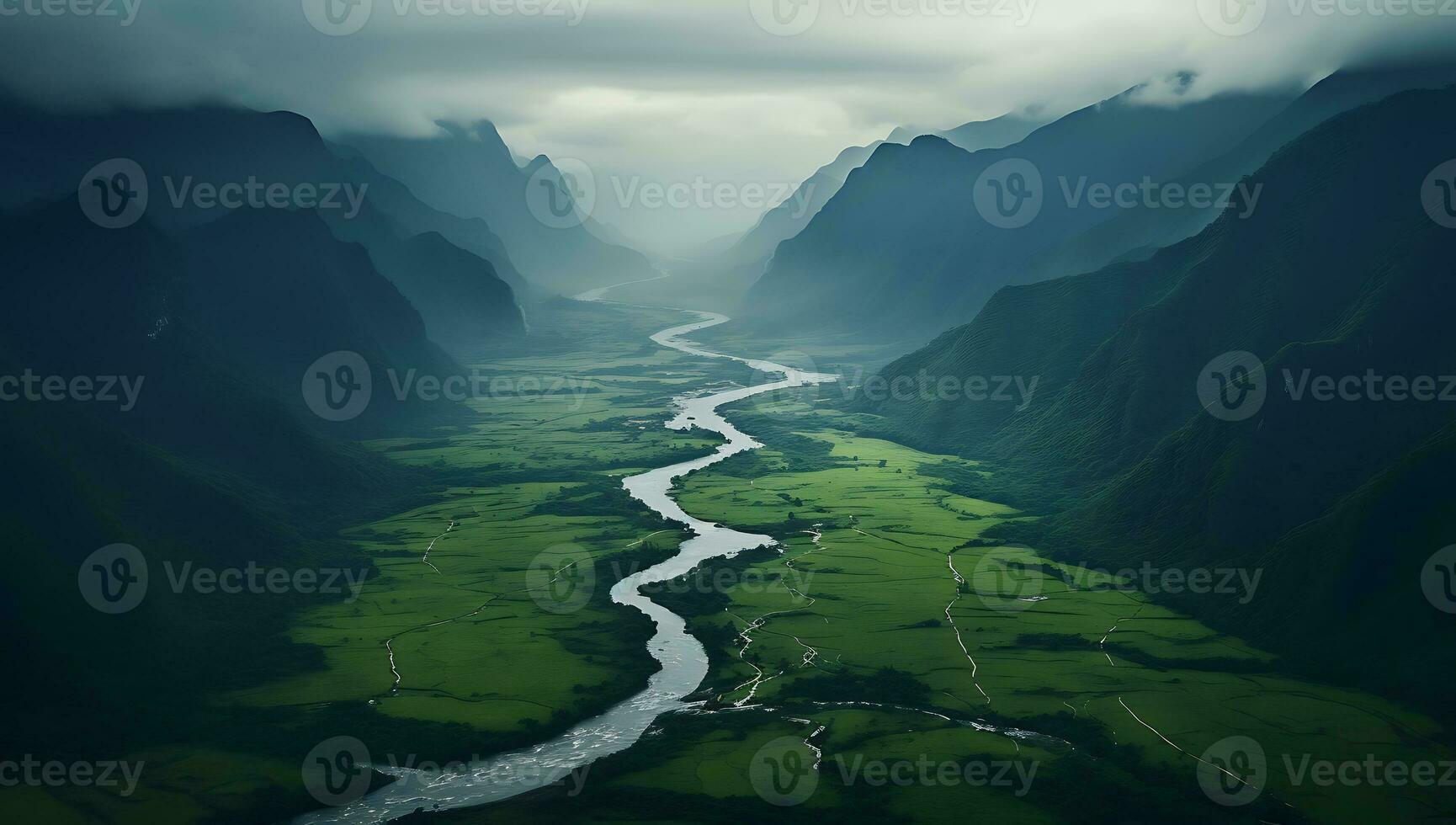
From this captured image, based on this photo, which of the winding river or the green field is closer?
the green field

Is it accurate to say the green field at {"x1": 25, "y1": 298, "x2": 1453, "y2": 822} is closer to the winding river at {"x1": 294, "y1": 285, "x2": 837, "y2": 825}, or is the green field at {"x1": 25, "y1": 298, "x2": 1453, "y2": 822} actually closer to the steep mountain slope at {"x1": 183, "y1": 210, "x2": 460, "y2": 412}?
the winding river at {"x1": 294, "y1": 285, "x2": 837, "y2": 825}

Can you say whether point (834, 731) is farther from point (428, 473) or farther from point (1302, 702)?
point (428, 473)

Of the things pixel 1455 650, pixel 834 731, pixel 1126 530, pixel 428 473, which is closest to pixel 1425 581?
pixel 1455 650

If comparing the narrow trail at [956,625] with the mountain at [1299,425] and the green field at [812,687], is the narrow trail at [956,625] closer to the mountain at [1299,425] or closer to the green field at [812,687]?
the green field at [812,687]

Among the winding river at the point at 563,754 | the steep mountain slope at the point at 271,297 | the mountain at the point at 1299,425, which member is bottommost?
the winding river at the point at 563,754

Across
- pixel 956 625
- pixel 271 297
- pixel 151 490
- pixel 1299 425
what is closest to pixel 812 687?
pixel 956 625

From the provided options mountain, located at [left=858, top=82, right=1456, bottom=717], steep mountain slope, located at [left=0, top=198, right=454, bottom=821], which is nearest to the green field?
steep mountain slope, located at [left=0, top=198, right=454, bottom=821]

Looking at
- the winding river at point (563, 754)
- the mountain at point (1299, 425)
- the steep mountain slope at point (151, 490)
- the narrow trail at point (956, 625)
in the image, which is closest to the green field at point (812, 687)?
the narrow trail at point (956, 625)

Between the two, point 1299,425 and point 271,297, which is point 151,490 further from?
point 1299,425
